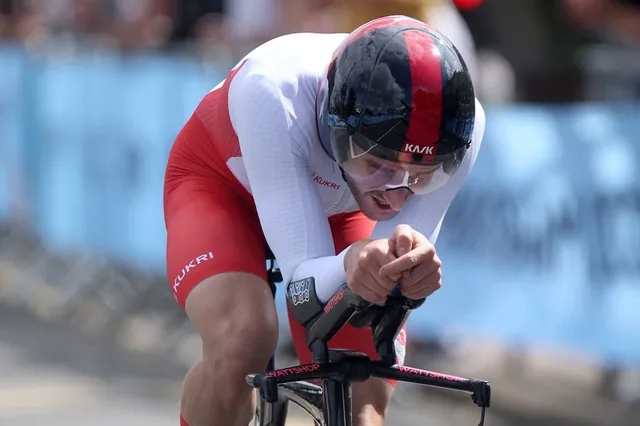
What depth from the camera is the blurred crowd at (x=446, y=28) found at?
7617mm

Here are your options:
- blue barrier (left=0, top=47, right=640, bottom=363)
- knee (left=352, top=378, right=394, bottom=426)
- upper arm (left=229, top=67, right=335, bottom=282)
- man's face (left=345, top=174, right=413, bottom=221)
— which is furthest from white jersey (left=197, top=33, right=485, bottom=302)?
blue barrier (left=0, top=47, right=640, bottom=363)

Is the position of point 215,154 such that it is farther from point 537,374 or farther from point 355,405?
point 537,374

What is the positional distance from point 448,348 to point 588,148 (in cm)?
202

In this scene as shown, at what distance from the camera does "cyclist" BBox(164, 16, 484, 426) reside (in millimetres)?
3141

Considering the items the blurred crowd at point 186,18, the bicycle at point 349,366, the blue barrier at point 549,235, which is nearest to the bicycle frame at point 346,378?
the bicycle at point 349,366

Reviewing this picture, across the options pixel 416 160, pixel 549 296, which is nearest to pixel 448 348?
pixel 549 296

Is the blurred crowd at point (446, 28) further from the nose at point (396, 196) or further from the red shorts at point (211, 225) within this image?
the nose at point (396, 196)

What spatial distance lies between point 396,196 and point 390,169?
0.12 metres

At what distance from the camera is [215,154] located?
13.2 ft

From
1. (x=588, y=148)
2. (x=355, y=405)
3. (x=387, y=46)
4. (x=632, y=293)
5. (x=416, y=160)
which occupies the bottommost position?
(x=355, y=405)

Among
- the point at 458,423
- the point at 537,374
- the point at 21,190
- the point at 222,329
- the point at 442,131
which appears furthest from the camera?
the point at 21,190

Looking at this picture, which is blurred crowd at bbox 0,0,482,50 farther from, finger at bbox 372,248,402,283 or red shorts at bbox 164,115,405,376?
finger at bbox 372,248,402,283

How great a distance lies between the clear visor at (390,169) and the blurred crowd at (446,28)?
159 inches

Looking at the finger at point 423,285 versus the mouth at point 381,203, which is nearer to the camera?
the finger at point 423,285
